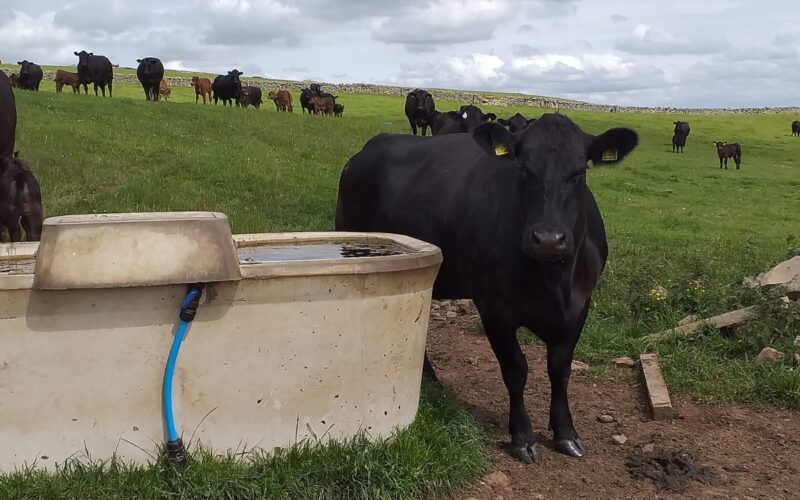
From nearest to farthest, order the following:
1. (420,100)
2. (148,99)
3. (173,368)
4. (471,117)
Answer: (173,368) → (471,117) → (420,100) → (148,99)

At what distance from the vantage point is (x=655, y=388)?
567 cm

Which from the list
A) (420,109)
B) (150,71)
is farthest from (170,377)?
(150,71)

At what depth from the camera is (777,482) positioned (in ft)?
14.7

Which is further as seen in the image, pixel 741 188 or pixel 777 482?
pixel 741 188

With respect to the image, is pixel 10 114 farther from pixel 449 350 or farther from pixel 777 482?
pixel 777 482

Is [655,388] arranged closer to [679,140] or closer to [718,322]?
[718,322]

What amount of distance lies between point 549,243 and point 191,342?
1.89 m

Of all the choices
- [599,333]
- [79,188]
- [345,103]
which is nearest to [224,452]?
[599,333]

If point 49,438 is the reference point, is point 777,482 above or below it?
below

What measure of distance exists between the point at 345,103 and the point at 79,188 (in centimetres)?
4182

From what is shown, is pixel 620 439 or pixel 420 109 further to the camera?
pixel 420 109

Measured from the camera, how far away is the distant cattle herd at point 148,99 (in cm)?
866

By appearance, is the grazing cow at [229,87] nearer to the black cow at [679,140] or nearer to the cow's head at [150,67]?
the cow's head at [150,67]

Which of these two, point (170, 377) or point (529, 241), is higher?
point (529, 241)
